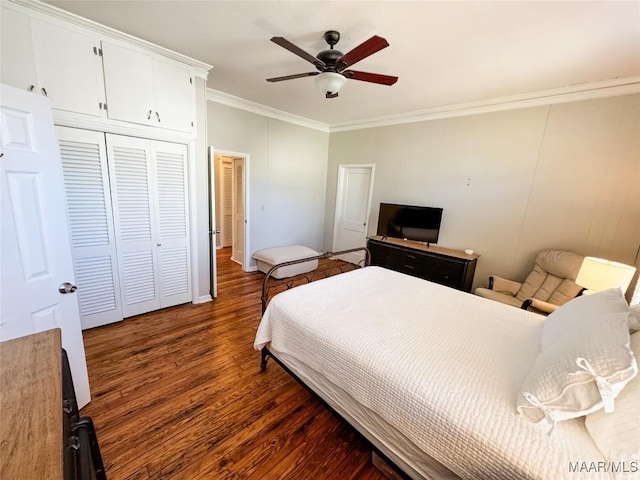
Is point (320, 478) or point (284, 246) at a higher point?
point (284, 246)

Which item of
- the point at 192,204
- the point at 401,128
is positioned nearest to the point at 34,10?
the point at 192,204

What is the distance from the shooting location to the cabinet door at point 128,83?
2293mm

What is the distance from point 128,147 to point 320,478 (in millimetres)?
3167

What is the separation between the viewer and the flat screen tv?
3.83 m

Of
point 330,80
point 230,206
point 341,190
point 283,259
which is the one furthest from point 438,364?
point 230,206

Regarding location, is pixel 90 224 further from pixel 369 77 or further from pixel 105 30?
pixel 369 77

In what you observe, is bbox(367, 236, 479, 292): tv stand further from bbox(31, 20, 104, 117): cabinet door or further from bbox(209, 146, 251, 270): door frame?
bbox(31, 20, 104, 117): cabinet door

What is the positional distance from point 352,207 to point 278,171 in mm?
1646

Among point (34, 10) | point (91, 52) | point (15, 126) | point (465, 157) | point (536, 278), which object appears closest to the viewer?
point (15, 126)

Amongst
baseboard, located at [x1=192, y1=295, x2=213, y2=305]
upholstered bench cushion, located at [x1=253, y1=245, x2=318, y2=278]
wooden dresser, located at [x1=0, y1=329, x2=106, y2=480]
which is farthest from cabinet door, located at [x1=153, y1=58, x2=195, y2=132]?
wooden dresser, located at [x1=0, y1=329, x2=106, y2=480]

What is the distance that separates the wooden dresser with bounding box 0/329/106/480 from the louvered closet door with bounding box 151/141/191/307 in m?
2.01

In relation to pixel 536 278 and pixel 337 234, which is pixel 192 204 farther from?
pixel 536 278

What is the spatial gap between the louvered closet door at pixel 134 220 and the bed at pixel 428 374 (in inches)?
69.7

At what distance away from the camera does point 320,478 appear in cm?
140
